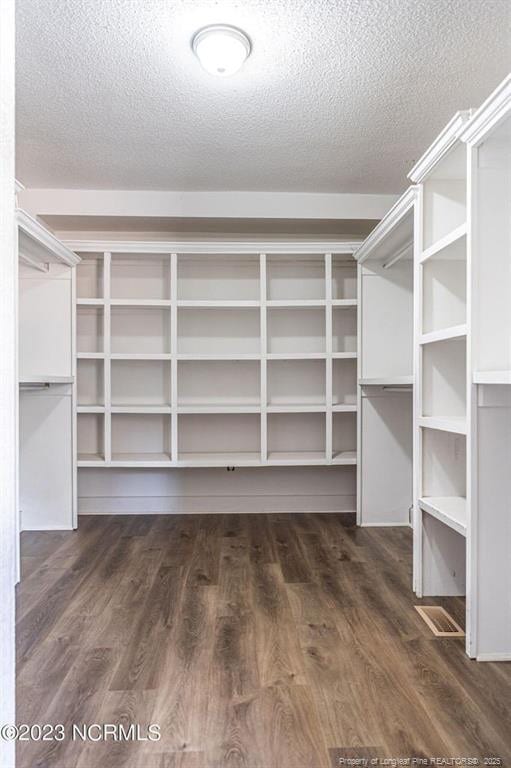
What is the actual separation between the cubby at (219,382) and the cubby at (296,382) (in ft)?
Result: 0.44

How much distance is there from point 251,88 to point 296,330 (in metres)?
1.93

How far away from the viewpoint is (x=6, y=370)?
976 mm

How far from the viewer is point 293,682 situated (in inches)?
63.4

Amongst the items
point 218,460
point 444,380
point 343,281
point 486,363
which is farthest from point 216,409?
point 486,363

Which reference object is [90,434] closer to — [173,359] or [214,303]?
[173,359]

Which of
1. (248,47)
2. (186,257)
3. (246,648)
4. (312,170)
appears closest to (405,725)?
(246,648)

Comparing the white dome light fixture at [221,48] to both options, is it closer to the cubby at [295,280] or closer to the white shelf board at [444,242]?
the white shelf board at [444,242]

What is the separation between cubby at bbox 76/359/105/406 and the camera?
3.84m

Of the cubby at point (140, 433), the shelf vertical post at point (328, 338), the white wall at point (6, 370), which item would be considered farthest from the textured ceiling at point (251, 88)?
the cubby at point (140, 433)

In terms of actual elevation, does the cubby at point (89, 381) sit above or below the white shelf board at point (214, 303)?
below

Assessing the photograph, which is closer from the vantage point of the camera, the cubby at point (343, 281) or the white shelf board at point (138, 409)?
the white shelf board at point (138, 409)

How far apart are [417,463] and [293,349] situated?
5.88 feet

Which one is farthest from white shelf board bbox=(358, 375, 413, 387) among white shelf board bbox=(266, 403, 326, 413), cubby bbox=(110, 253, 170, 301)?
cubby bbox=(110, 253, 170, 301)

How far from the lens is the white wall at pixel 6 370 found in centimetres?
94
